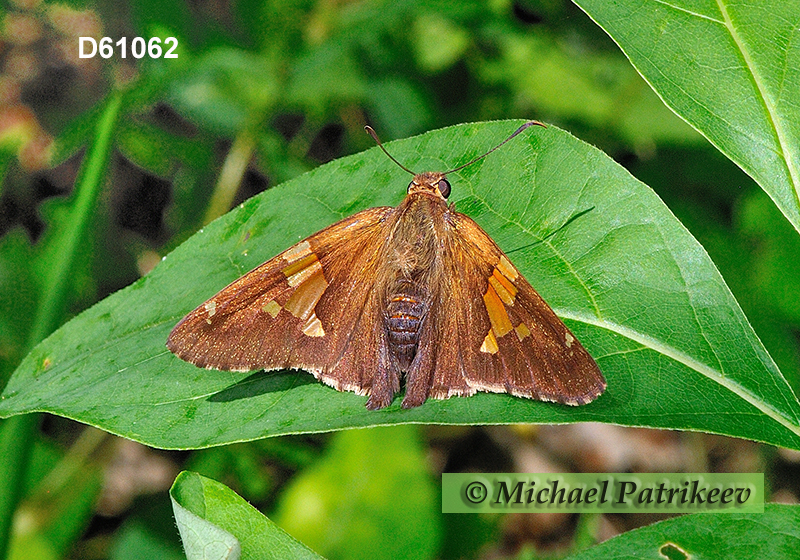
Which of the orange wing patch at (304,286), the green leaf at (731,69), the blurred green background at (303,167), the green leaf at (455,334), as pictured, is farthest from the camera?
the blurred green background at (303,167)

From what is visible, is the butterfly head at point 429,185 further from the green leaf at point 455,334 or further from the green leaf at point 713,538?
the green leaf at point 713,538

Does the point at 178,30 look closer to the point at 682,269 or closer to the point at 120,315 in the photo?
the point at 120,315

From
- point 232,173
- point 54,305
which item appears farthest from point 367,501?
point 232,173

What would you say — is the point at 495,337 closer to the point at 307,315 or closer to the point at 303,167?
the point at 307,315

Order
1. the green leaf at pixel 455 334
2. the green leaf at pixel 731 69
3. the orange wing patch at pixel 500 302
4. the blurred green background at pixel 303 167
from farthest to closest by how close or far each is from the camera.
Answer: the blurred green background at pixel 303 167, the orange wing patch at pixel 500 302, the green leaf at pixel 731 69, the green leaf at pixel 455 334

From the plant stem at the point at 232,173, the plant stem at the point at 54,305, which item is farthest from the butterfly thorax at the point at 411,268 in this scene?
the plant stem at the point at 232,173

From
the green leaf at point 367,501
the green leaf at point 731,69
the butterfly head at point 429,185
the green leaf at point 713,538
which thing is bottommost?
the green leaf at point 367,501

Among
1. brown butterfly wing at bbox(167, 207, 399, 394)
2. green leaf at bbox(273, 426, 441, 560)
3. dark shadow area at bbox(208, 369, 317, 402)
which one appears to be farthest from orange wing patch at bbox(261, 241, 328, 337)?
green leaf at bbox(273, 426, 441, 560)
